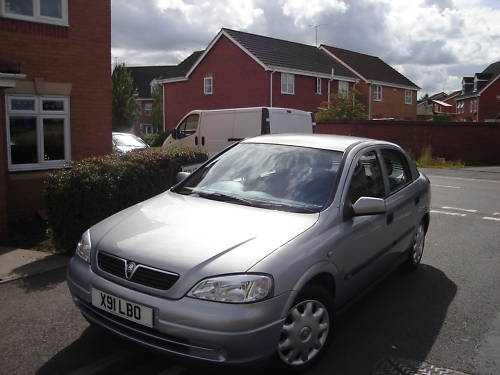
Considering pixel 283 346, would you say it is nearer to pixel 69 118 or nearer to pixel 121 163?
pixel 121 163

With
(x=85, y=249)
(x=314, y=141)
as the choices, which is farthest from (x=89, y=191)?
(x=314, y=141)

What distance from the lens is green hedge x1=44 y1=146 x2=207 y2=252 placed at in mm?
6156

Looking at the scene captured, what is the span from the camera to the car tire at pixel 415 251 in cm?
590

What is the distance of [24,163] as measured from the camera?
939 cm

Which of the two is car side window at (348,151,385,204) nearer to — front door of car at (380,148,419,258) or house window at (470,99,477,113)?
front door of car at (380,148,419,258)

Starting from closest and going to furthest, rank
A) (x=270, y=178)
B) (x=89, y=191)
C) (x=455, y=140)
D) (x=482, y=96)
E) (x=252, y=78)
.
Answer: (x=270, y=178), (x=89, y=191), (x=455, y=140), (x=252, y=78), (x=482, y=96)

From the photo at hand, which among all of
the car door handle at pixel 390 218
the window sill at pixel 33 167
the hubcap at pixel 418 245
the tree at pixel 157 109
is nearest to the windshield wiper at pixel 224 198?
the car door handle at pixel 390 218

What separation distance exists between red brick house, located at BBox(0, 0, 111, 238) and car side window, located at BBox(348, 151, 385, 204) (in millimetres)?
6317

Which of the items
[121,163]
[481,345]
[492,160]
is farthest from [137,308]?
[492,160]

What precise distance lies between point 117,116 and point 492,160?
Result: 29552 millimetres

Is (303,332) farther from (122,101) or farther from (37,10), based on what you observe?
(122,101)

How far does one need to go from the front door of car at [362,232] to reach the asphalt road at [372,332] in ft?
1.46

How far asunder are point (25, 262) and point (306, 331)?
3.99 meters

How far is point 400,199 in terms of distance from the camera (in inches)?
204
